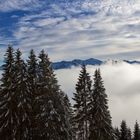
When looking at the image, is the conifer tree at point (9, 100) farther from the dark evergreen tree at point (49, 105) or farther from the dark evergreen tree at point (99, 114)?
the dark evergreen tree at point (99, 114)

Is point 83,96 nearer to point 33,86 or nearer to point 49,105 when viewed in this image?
point 33,86

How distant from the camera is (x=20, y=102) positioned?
50.3 meters

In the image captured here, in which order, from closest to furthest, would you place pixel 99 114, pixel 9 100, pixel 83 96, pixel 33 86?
pixel 9 100, pixel 33 86, pixel 99 114, pixel 83 96

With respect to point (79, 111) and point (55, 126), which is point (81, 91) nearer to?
point (79, 111)

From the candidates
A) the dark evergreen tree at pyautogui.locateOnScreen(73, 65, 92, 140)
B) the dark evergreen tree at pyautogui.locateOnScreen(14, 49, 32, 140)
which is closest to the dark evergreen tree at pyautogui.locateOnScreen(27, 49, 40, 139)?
the dark evergreen tree at pyautogui.locateOnScreen(14, 49, 32, 140)

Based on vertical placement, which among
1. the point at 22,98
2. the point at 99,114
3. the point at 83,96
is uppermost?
the point at 22,98

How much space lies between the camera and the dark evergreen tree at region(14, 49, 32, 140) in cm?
5074

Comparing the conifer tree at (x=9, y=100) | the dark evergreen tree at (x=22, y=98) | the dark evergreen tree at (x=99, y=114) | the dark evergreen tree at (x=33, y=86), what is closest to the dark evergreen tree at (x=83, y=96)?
the dark evergreen tree at (x=99, y=114)

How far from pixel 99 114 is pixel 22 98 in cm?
1515

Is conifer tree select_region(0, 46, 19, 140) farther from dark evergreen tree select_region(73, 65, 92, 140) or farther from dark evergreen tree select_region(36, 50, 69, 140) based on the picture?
dark evergreen tree select_region(73, 65, 92, 140)

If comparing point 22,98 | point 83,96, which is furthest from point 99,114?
point 22,98

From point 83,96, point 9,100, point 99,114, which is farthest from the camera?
point 83,96

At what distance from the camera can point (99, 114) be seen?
61.3m

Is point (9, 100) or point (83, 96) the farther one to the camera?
point (83, 96)
